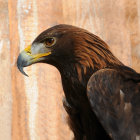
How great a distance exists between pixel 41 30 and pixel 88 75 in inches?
22.9

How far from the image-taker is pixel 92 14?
192cm

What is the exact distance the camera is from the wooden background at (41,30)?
189 cm

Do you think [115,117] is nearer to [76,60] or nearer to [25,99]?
[76,60]

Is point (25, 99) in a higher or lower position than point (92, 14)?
lower

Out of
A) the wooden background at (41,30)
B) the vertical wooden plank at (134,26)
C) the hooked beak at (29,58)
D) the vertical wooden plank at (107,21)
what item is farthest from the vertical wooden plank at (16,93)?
the vertical wooden plank at (134,26)

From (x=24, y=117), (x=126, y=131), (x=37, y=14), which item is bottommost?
(x=24, y=117)

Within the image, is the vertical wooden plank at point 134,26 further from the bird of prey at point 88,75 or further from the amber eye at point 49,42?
the amber eye at point 49,42

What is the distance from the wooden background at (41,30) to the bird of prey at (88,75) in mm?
398

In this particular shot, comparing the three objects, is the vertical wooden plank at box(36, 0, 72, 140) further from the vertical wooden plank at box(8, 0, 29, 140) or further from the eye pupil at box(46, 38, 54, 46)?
the eye pupil at box(46, 38, 54, 46)

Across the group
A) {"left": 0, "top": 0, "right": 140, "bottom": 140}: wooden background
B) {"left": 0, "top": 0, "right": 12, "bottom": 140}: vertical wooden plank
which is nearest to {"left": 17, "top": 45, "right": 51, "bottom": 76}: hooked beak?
{"left": 0, "top": 0, "right": 140, "bottom": 140}: wooden background

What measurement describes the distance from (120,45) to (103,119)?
64 centimetres

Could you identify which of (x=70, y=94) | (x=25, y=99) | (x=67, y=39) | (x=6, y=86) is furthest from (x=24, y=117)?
(x=67, y=39)

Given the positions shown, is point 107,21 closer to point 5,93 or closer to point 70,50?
point 70,50

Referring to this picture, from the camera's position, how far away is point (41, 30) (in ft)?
6.34
